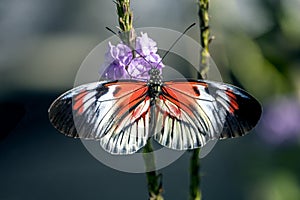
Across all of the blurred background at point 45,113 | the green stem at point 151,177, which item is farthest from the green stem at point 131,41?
the blurred background at point 45,113

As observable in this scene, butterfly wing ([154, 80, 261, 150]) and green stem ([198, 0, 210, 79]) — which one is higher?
green stem ([198, 0, 210, 79])

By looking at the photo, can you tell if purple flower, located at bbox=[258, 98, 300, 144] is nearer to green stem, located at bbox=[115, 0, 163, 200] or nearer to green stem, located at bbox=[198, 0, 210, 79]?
green stem, located at bbox=[198, 0, 210, 79]

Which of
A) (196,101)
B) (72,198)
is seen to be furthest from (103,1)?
(196,101)

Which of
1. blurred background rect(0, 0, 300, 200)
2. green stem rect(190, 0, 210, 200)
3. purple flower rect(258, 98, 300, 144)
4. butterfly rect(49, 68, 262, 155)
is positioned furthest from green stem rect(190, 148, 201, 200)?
blurred background rect(0, 0, 300, 200)

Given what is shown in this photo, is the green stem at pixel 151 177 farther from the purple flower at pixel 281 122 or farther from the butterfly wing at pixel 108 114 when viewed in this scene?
the purple flower at pixel 281 122

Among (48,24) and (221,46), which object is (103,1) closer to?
(48,24)

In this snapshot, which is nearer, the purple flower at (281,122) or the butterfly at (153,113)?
the butterfly at (153,113)

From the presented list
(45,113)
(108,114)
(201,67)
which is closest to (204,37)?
(201,67)
